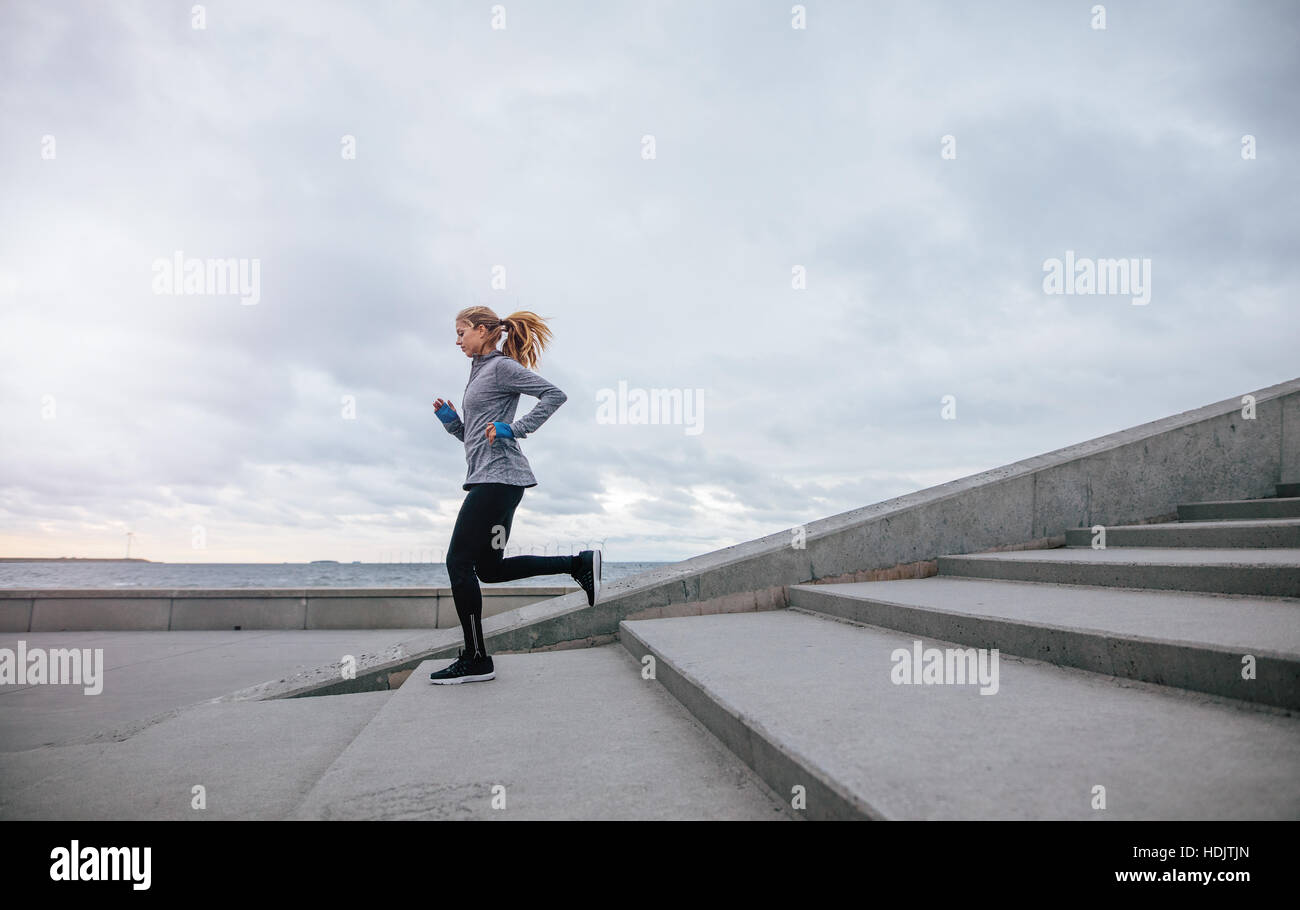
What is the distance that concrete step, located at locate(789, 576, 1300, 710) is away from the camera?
1.99m

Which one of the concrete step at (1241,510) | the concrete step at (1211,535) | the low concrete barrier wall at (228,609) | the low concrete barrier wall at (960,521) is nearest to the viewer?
the concrete step at (1211,535)

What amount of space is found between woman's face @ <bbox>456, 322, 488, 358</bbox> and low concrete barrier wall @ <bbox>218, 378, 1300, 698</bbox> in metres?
1.96

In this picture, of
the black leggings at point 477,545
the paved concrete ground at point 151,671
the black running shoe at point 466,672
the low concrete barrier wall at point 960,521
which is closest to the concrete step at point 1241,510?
the low concrete barrier wall at point 960,521

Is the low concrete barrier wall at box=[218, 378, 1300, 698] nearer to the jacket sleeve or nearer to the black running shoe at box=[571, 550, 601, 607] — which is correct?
the black running shoe at box=[571, 550, 601, 607]

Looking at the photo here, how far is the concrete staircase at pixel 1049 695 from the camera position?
60.4 inches

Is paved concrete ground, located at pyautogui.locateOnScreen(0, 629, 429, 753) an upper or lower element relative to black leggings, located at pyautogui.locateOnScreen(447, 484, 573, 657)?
lower

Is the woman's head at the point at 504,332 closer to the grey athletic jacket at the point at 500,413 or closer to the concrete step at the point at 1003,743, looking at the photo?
the grey athletic jacket at the point at 500,413

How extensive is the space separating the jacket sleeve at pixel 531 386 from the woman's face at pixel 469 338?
0.71ft

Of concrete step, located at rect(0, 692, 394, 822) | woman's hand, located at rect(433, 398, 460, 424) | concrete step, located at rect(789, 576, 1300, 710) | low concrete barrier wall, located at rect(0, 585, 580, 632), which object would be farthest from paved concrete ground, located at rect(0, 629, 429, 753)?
concrete step, located at rect(789, 576, 1300, 710)

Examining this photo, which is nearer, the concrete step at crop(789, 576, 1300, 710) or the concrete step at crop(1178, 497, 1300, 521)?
the concrete step at crop(789, 576, 1300, 710)

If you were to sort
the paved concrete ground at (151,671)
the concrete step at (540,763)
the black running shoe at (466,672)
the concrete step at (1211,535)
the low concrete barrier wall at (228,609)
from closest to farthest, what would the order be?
the concrete step at (540,763) < the black running shoe at (466,672) < the concrete step at (1211,535) < the paved concrete ground at (151,671) < the low concrete barrier wall at (228,609)
